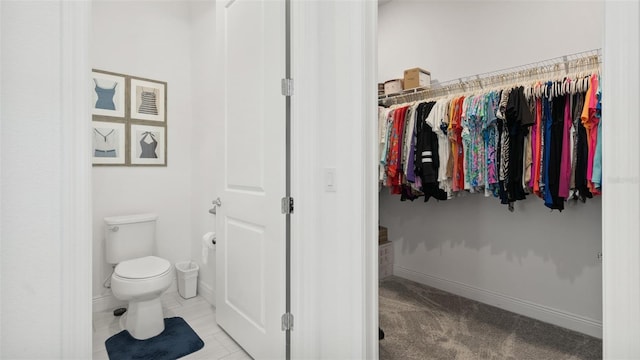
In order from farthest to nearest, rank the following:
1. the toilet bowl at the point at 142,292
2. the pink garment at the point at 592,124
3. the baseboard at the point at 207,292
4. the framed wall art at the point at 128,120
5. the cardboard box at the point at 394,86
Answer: the cardboard box at the point at 394,86
the baseboard at the point at 207,292
the framed wall art at the point at 128,120
the toilet bowl at the point at 142,292
the pink garment at the point at 592,124

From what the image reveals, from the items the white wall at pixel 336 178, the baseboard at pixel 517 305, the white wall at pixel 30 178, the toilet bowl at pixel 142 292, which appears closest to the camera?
the white wall at pixel 30 178

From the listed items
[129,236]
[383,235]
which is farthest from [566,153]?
[129,236]

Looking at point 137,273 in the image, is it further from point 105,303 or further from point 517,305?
point 517,305

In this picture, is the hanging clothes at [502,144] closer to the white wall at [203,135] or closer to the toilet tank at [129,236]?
the white wall at [203,135]

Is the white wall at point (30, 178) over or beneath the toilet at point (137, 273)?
over

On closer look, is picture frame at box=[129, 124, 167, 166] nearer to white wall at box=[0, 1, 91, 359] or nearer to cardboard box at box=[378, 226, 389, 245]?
white wall at box=[0, 1, 91, 359]

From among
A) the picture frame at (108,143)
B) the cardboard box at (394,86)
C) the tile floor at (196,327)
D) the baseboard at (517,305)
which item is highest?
the cardboard box at (394,86)

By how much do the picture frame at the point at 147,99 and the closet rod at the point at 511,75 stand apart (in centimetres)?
195

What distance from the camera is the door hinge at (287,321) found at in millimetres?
1594

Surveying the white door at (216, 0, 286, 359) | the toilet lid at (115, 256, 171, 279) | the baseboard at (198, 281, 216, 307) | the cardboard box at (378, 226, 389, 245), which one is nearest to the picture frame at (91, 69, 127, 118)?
the white door at (216, 0, 286, 359)

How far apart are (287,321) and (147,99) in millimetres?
2165

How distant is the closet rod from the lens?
1.98 metres

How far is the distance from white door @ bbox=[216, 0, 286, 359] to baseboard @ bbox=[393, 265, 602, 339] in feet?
5.99

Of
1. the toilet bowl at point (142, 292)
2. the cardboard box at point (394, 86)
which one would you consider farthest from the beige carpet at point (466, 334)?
the cardboard box at point (394, 86)
